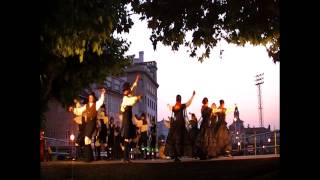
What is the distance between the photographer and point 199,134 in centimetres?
1722

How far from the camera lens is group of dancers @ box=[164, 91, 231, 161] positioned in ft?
51.3

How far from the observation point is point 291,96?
402cm

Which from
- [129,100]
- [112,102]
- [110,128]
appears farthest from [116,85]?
[129,100]

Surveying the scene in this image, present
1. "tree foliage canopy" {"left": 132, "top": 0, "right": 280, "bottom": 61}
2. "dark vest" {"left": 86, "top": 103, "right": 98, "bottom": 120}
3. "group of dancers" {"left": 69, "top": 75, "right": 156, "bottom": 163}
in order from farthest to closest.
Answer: "dark vest" {"left": 86, "top": 103, "right": 98, "bottom": 120}, "group of dancers" {"left": 69, "top": 75, "right": 156, "bottom": 163}, "tree foliage canopy" {"left": 132, "top": 0, "right": 280, "bottom": 61}

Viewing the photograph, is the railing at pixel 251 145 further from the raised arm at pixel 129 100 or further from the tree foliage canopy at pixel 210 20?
the tree foliage canopy at pixel 210 20

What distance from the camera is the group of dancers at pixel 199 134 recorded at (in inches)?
616

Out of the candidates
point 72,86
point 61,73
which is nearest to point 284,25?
point 61,73

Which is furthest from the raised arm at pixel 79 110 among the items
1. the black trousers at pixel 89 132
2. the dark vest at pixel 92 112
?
the dark vest at pixel 92 112

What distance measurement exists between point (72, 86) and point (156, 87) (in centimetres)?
9154

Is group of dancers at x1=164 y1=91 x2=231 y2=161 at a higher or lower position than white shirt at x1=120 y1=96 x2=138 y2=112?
lower

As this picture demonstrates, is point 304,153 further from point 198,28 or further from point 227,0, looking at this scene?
point 198,28

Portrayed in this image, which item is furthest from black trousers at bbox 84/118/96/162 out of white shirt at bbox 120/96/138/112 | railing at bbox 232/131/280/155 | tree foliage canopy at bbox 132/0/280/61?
railing at bbox 232/131/280/155

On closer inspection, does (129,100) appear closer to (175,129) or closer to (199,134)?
(175,129)

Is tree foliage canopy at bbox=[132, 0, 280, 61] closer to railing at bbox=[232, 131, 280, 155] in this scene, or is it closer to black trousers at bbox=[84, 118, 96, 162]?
black trousers at bbox=[84, 118, 96, 162]
